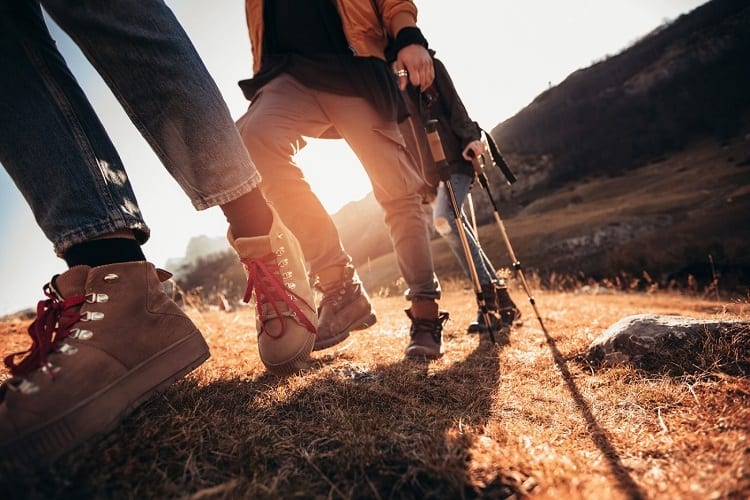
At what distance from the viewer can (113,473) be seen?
0.88 meters

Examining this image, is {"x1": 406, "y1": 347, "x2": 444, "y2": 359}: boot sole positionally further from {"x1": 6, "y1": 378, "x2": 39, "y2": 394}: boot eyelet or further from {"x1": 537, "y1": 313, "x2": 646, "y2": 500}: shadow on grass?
{"x1": 6, "y1": 378, "x2": 39, "y2": 394}: boot eyelet

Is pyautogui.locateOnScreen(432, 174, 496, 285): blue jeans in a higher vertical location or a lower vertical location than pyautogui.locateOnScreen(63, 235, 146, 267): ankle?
lower


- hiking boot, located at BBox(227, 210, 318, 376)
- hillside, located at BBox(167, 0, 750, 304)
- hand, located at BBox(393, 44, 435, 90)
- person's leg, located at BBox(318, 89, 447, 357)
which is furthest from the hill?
hiking boot, located at BBox(227, 210, 318, 376)

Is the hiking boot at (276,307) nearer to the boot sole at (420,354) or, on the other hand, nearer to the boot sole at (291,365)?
the boot sole at (291,365)

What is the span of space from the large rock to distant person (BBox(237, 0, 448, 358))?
101cm

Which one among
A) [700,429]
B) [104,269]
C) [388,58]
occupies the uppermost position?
[388,58]

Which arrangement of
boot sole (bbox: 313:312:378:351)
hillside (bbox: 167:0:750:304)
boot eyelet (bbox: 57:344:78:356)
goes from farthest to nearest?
1. hillside (bbox: 167:0:750:304)
2. boot sole (bbox: 313:312:378:351)
3. boot eyelet (bbox: 57:344:78:356)

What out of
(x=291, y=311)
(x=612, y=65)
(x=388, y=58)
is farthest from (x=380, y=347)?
(x=612, y=65)

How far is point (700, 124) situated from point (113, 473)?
7801 centimetres

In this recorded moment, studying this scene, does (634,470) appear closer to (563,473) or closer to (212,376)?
(563,473)

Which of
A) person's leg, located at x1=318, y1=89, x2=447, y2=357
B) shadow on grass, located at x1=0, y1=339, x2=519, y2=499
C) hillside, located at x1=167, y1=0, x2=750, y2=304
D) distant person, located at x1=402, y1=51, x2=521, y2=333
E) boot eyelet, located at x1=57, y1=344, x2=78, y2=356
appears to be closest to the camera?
shadow on grass, located at x1=0, y1=339, x2=519, y2=499

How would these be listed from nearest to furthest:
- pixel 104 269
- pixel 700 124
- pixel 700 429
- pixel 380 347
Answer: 1. pixel 700 429
2. pixel 104 269
3. pixel 380 347
4. pixel 700 124

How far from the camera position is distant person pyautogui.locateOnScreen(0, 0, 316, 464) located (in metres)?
1.17

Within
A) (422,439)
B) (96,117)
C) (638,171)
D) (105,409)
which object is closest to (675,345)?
(422,439)
